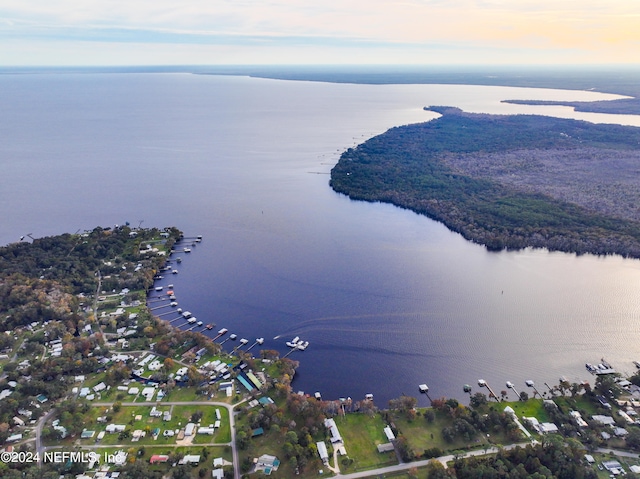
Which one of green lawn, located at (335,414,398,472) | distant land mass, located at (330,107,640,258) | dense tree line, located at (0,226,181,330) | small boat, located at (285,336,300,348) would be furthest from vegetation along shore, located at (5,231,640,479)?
distant land mass, located at (330,107,640,258)

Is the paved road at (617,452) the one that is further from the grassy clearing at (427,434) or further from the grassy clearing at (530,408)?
the grassy clearing at (427,434)

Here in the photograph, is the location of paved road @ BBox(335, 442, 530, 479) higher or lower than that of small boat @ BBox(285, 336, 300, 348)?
lower

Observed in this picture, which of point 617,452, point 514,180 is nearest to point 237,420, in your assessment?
point 617,452

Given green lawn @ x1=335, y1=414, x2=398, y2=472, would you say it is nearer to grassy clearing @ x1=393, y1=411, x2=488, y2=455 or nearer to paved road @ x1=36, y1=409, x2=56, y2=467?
grassy clearing @ x1=393, y1=411, x2=488, y2=455

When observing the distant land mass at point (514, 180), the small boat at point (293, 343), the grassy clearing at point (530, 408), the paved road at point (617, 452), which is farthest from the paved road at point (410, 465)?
the distant land mass at point (514, 180)

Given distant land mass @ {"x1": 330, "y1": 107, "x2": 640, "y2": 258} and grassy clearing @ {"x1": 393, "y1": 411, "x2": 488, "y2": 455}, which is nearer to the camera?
grassy clearing @ {"x1": 393, "y1": 411, "x2": 488, "y2": 455}

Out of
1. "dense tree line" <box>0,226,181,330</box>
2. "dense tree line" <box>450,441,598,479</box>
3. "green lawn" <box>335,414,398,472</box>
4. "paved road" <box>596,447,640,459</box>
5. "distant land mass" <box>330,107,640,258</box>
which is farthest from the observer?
"distant land mass" <box>330,107,640,258</box>

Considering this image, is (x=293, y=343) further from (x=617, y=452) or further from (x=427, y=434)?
(x=617, y=452)

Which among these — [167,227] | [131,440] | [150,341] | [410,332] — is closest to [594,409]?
[410,332]

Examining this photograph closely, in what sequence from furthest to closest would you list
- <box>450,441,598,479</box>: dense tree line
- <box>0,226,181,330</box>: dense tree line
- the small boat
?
<box>0,226,181,330</box>: dense tree line → the small boat → <box>450,441,598,479</box>: dense tree line
